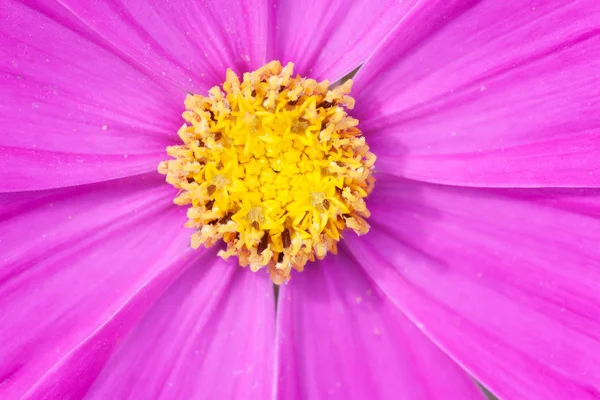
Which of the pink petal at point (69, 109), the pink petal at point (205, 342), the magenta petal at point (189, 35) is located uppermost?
the magenta petal at point (189, 35)

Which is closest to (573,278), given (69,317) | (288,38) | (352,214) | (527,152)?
(527,152)

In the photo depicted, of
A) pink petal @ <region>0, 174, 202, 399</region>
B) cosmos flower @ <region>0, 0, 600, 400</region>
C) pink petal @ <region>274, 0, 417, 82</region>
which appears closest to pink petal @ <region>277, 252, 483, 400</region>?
cosmos flower @ <region>0, 0, 600, 400</region>

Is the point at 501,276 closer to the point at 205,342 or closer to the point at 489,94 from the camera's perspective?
the point at 489,94

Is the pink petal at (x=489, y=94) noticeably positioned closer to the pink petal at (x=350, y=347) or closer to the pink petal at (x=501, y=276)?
the pink petal at (x=501, y=276)

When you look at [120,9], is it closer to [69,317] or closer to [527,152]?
[69,317]

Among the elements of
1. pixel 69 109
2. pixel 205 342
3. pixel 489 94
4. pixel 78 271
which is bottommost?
pixel 205 342

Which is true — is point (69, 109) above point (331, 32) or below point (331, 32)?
below

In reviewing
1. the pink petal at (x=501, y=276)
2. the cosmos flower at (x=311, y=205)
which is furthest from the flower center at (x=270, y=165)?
the pink petal at (x=501, y=276)

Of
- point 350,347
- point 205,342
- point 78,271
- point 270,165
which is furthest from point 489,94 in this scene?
point 78,271
